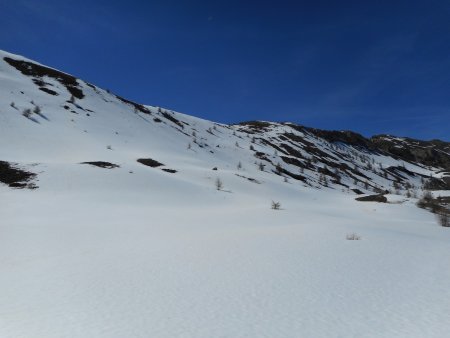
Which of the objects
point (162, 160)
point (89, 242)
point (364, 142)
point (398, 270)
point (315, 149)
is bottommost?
point (89, 242)

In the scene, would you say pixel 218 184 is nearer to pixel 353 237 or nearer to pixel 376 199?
pixel 376 199

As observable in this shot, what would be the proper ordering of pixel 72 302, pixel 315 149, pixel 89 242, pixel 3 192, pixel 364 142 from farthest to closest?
1. pixel 364 142
2. pixel 315 149
3. pixel 3 192
4. pixel 89 242
5. pixel 72 302

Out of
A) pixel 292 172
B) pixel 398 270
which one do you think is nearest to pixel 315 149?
pixel 292 172

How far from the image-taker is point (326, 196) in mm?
28422

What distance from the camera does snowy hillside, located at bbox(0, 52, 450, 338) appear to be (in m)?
4.91

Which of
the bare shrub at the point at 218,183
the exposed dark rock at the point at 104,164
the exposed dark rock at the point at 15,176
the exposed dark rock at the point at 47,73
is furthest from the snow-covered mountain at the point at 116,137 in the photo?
the bare shrub at the point at 218,183

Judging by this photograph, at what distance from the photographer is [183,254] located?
8.57m

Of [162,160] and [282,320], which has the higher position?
[162,160]

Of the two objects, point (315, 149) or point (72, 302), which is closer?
point (72, 302)

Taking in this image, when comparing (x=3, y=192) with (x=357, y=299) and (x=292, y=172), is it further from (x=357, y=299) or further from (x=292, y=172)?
(x=292, y=172)

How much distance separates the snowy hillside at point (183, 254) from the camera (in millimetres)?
4912

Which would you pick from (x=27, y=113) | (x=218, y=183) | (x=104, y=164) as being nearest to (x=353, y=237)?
(x=218, y=183)

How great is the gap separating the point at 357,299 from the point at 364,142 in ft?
326

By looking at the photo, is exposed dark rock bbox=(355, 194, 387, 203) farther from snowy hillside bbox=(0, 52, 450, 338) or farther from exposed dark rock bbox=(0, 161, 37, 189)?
exposed dark rock bbox=(0, 161, 37, 189)
